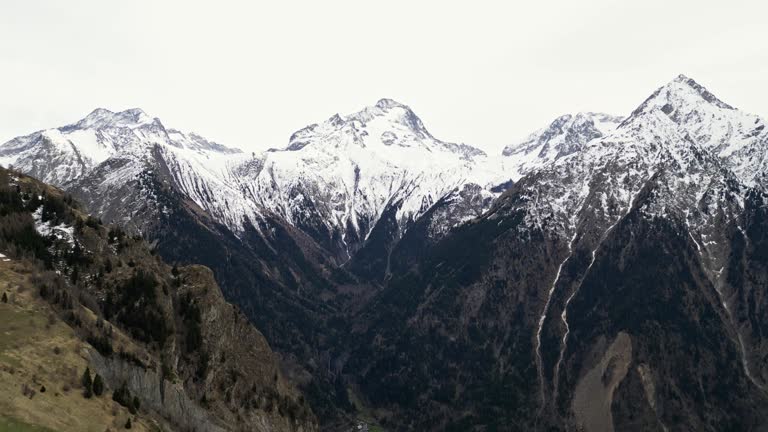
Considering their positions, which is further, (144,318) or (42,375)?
(144,318)

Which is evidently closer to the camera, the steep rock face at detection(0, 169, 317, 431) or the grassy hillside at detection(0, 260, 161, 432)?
the grassy hillside at detection(0, 260, 161, 432)

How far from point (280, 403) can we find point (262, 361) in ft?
34.0

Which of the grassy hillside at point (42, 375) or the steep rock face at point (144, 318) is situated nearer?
the grassy hillside at point (42, 375)

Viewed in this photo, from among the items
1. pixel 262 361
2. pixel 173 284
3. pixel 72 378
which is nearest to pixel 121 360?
pixel 72 378

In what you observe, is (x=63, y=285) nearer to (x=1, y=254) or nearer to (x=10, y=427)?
(x=1, y=254)

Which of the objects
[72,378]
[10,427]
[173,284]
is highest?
[173,284]

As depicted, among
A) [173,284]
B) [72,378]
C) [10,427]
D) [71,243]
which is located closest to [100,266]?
[71,243]

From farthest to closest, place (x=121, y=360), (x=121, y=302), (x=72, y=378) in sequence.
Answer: (x=121, y=302), (x=121, y=360), (x=72, y=378)

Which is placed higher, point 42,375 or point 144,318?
point 144,318

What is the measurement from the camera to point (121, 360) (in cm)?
9325

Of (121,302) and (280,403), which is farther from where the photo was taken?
(280,403)

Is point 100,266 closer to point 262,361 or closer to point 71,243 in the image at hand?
point 71,243

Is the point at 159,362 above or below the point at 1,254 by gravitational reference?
below

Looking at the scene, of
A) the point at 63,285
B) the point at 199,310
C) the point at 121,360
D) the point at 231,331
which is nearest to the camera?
the point at 121,360
